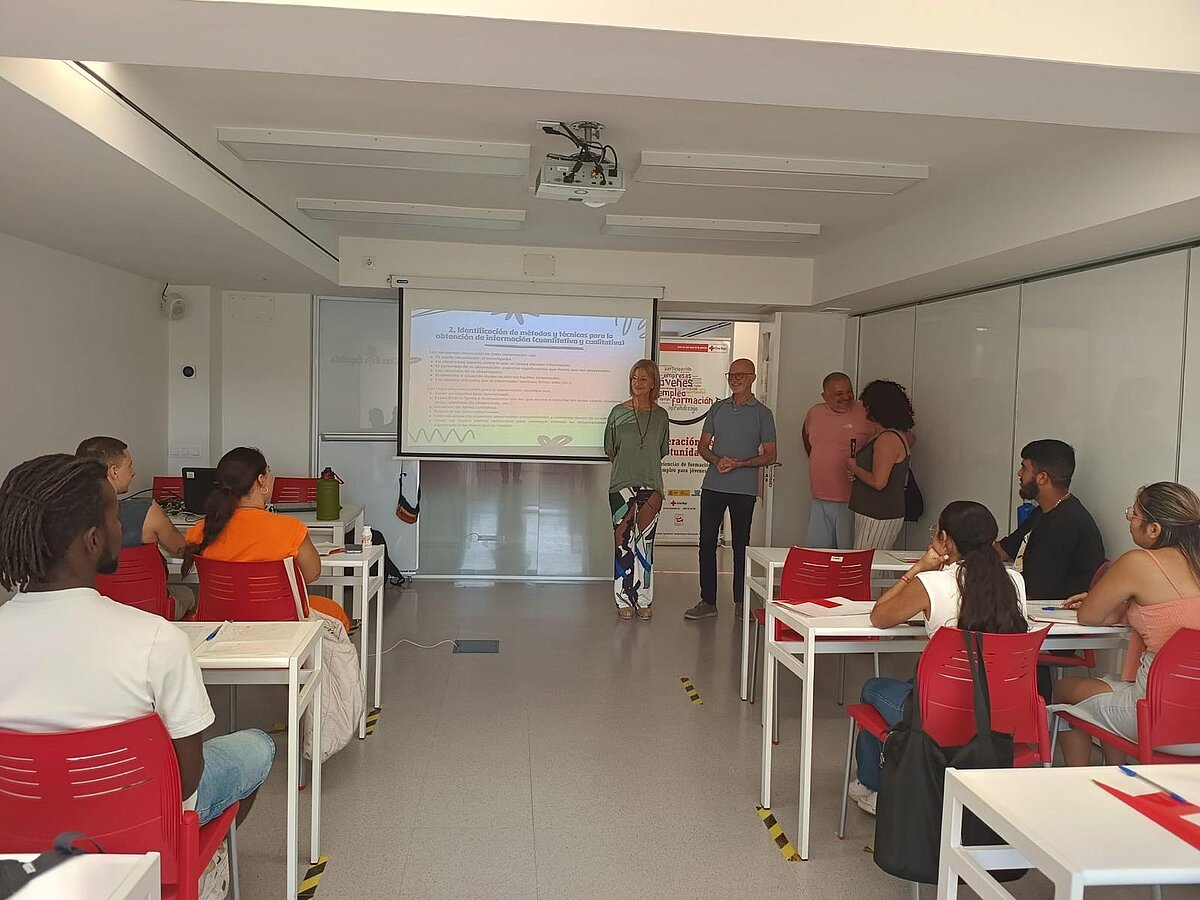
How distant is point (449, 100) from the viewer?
3385 mm

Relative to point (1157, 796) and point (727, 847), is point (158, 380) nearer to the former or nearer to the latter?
point (727, 847)

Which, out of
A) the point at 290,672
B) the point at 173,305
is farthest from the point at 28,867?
the point at 173,305

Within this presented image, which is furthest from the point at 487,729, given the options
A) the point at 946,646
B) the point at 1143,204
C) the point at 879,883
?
the point at 1143,204

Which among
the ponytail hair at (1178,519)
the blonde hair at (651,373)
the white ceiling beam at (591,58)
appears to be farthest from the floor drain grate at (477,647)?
the white ceiling beam at (591,58)

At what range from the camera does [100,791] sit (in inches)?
65.0

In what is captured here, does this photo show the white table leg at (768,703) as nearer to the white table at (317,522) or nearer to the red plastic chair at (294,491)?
the white table at (317,522)

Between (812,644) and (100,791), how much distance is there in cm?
207

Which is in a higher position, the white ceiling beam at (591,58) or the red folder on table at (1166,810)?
the white ceiling beam at (591,58)

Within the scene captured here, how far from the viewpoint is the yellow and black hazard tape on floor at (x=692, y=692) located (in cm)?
438

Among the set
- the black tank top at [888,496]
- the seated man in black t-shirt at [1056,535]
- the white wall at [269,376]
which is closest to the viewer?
the seated man in black t-shirt at [1056,535]

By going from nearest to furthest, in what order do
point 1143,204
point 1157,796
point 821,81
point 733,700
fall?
point 1157,796 → point 821,81 → point 1143,204 → point 733,700

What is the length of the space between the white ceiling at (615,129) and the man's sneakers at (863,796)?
2528 mm

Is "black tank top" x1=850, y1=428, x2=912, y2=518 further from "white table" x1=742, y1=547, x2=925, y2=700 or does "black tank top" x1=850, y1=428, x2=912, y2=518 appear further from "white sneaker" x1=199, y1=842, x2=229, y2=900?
"white sneaker" x1=199, y1=842, x2=229, y2=900

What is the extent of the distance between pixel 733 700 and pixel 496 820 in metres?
1.69
